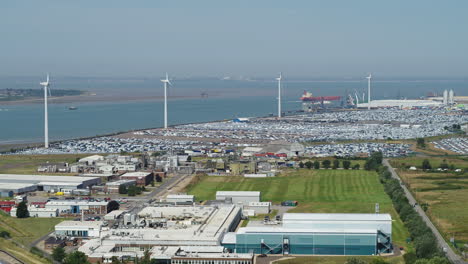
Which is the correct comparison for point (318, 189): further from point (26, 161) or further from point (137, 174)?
point (26, 161)

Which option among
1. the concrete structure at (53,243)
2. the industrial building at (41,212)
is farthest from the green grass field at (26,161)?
the concrete structure at (53,243)

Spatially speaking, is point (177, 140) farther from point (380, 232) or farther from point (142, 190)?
point (380, 232)

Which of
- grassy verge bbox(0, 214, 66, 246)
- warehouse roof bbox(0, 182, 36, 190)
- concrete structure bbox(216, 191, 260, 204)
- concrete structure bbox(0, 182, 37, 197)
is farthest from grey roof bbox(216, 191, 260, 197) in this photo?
warehouse roof bbox(0, 182, 36, 190)

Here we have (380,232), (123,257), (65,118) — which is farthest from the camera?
(65,118)

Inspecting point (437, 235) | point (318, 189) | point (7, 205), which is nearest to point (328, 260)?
point (437, 235)

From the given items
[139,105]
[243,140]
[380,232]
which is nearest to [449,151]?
[243,140]

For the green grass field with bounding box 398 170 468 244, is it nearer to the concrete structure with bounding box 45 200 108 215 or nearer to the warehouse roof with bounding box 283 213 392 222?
the warehouse roof with bounding box 283 213 392 222
